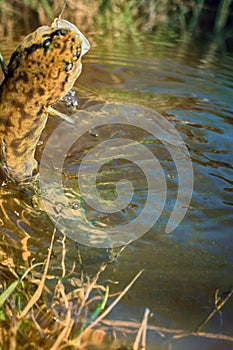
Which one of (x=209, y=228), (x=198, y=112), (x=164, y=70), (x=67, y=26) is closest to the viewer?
(x=67, y=26)

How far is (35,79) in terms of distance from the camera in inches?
65.2

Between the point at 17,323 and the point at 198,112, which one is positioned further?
the point at 198,112

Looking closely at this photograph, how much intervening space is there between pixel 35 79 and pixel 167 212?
2.64 ft

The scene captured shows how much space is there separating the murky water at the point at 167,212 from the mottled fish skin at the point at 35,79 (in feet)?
1.25

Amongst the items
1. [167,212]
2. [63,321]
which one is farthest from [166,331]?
[167,212]

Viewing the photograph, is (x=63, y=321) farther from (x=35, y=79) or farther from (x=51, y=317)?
(x=35, y=79)

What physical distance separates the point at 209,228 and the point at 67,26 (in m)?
0.97

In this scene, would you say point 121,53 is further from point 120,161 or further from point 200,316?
point 200,316

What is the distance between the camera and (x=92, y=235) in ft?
6.10

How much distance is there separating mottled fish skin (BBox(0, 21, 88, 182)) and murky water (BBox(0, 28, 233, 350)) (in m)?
0.38

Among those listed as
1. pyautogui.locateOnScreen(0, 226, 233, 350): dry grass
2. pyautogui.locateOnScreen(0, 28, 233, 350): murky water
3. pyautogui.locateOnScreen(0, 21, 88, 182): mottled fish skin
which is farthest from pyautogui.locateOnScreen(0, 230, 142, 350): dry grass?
pyautogui.locateOnScreen(0, 21, 88, 182): mottled fish skin

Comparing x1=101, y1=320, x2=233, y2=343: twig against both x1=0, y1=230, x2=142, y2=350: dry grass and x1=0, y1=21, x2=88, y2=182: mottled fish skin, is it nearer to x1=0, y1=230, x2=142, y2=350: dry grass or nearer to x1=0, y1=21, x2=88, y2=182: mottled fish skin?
x1=0, y1=230, x2=142, y2=350: dry grass

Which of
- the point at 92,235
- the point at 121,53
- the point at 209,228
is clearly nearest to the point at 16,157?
the point at 92,235

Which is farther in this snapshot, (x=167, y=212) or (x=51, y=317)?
(x=167, y=212)
